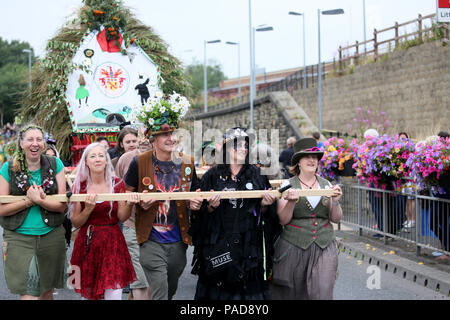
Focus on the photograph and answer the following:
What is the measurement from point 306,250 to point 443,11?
5.59 meters

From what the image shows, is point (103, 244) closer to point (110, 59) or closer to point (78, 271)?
point (78, 271)

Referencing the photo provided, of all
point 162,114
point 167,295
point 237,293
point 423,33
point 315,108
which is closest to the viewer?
point 237,293

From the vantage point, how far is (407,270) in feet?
26.6

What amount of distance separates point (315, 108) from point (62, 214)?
26126mm

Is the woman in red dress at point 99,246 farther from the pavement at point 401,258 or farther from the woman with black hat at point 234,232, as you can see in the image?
the pavement at point 401,258

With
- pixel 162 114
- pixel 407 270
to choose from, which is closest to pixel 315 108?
pixel 407 270

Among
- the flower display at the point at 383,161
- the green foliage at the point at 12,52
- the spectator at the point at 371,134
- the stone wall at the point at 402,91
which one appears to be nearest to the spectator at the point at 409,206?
the flower display at the point at 383,161

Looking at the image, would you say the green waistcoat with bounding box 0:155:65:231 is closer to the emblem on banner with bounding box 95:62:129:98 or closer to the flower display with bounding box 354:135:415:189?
the flower display with bounding box 354:135:415:189

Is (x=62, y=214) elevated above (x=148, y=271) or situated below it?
above

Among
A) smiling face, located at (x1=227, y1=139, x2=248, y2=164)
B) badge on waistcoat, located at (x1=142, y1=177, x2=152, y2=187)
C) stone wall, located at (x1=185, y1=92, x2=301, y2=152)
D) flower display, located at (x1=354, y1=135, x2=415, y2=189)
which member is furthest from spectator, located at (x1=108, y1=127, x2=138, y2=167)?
stone wall, located at (x1=185, y1=92, x2=301, y2=152)

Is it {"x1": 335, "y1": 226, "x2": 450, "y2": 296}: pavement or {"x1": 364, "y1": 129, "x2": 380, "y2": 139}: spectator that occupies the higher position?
{"x1": 364, "y1": 129, "x2": 380, "y2": 139}: spectator

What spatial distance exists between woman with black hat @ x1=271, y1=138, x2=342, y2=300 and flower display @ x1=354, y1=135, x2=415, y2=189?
4.35 meters

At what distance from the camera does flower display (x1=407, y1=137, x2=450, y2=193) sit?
796cm

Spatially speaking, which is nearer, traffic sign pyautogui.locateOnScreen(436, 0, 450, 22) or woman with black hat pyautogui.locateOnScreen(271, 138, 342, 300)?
woman with black hat pyautogui.locateOnScreen(271, 138, 342, 300)
